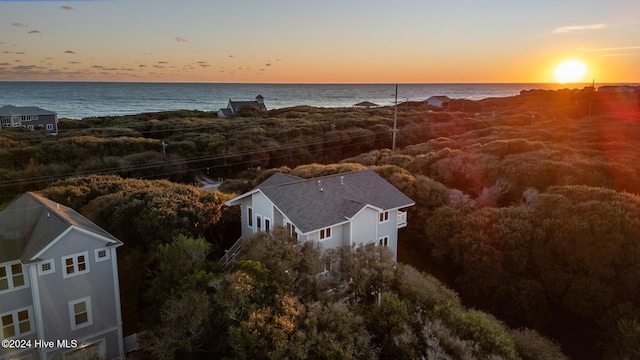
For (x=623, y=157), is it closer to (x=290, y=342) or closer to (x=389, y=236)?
(x=389, y=236)

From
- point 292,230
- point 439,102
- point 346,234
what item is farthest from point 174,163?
point 439,102

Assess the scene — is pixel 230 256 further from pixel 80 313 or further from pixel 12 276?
pixel 12 276

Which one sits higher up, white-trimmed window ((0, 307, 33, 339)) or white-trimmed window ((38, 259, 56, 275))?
white-trimmed window ((38, 259, 56, 275))

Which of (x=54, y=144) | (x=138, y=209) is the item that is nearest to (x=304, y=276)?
(x=138, y=209)

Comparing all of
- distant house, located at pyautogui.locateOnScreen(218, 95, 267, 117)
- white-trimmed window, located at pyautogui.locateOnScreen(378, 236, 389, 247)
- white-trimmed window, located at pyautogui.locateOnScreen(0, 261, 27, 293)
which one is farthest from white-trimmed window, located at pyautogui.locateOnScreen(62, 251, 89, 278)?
distant house, located at pyautogui.locateOnScreen(218, 95, 267, 117)

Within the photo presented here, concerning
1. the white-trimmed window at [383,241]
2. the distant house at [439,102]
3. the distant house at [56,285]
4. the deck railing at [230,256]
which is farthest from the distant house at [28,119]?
the distant house at [439,102]

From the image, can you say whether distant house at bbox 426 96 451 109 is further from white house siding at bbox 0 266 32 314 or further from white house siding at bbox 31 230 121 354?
white house siding at bbox 0 266 32 314
